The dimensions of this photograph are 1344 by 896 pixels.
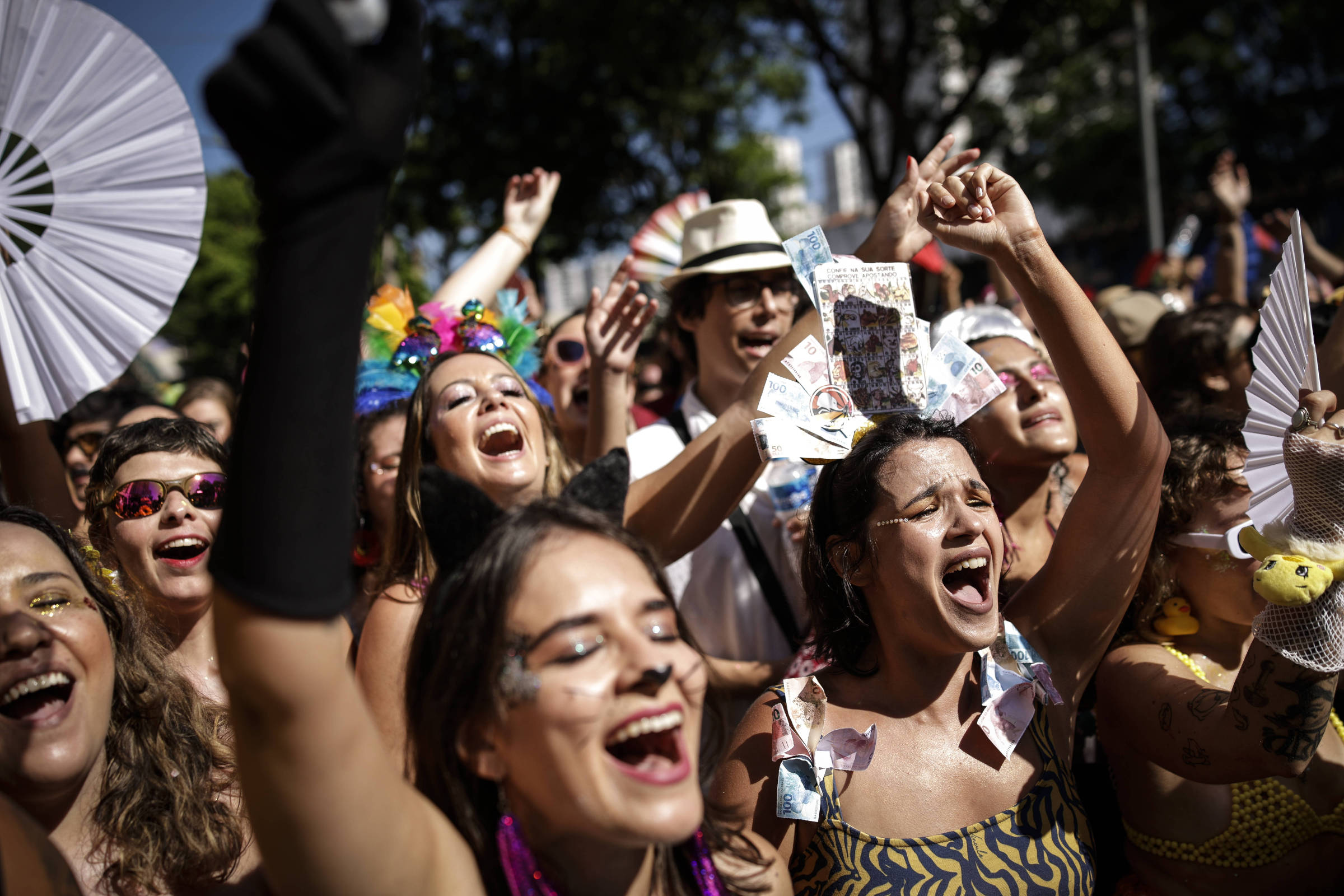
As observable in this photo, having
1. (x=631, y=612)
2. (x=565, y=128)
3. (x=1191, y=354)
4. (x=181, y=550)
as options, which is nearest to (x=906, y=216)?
(x=631, y=612)

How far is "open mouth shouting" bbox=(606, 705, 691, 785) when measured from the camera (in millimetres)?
1380

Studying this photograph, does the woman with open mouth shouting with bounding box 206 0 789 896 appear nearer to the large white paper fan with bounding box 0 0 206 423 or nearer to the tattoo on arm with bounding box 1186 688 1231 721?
the tattoo on arm with bounding box 1186 688 1231 721

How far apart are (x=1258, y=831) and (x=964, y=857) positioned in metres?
0.89

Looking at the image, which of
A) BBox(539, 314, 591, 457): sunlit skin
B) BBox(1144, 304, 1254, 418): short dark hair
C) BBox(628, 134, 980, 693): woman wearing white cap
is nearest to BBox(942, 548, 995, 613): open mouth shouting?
BBox(628, 134, 980, 693): woman wearing white cap

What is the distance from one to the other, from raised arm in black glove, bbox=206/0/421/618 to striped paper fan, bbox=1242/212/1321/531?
1.83 metres

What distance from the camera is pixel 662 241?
4.62 m

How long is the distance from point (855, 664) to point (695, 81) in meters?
14.7

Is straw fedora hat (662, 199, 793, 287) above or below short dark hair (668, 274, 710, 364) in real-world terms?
above

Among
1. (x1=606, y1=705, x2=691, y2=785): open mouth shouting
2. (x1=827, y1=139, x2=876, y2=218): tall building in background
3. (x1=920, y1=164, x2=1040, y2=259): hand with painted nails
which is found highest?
(x1=920, y1=164, x2=1040, y2=259): hand with painted nails

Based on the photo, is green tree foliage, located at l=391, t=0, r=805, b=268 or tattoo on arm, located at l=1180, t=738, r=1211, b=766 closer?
tattoo on arm, located at l=1180, t=738, r=1211, b=766

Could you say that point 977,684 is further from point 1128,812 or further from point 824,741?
point 1128,812

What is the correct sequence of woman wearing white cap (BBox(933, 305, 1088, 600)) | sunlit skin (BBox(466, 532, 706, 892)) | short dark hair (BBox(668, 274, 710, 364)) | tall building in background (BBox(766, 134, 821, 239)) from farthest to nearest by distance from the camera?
tall building in background (BBox(766, 134, 821, 239))
short dark hair (BBox(668, 274, 710, 364))
woman wearing white cap (BBox(933, 305, 1088, 600))
sunlit skin (BBox(466, 532, 706, 892))

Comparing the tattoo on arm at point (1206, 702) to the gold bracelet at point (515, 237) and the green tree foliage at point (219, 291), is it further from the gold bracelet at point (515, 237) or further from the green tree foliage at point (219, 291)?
the green tree foliage at point (219, 291)

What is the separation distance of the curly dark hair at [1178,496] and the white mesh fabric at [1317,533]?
1.70ft
